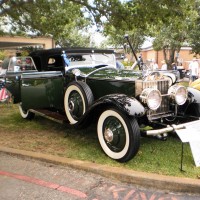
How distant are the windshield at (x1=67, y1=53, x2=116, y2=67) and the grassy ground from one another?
1.28 meters

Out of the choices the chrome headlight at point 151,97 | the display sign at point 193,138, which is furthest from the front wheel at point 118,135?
the display sign at point 193,138

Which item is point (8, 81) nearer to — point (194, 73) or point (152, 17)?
point (152, 17)

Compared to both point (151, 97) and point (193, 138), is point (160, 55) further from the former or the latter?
point (193, 138)

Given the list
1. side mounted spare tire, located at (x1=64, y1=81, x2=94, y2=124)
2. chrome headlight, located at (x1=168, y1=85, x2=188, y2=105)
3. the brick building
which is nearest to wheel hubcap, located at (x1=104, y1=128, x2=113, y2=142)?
side mounted spare tire, located at (x1=64, y1=81, x2=94, y2=124)

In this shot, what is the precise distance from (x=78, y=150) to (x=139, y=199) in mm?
1689

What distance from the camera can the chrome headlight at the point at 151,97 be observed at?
13.6 ft

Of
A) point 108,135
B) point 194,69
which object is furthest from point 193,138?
point 194,69

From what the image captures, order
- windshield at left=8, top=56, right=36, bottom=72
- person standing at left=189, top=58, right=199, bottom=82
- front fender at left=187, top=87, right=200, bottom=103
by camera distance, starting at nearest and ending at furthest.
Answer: front fender at left=187, top=87, right=200, bottom=103 → windshield at left=8, top=56, right=36, bottom=72 → person standing at left=189, top=58, right=199, bottom=82

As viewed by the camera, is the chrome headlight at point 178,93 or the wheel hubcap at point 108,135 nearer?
the wheel hubcap at point 108,135

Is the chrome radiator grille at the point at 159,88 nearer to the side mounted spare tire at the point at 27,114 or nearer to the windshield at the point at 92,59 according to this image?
the windshield at the point at 92,59

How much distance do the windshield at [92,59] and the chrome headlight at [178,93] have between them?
1.92m

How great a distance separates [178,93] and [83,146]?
68.6 inches

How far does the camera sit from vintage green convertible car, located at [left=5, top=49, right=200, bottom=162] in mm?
4109

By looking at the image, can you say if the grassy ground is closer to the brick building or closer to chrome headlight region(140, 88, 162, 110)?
chrome headlight region(140, 88, 162, 110)
